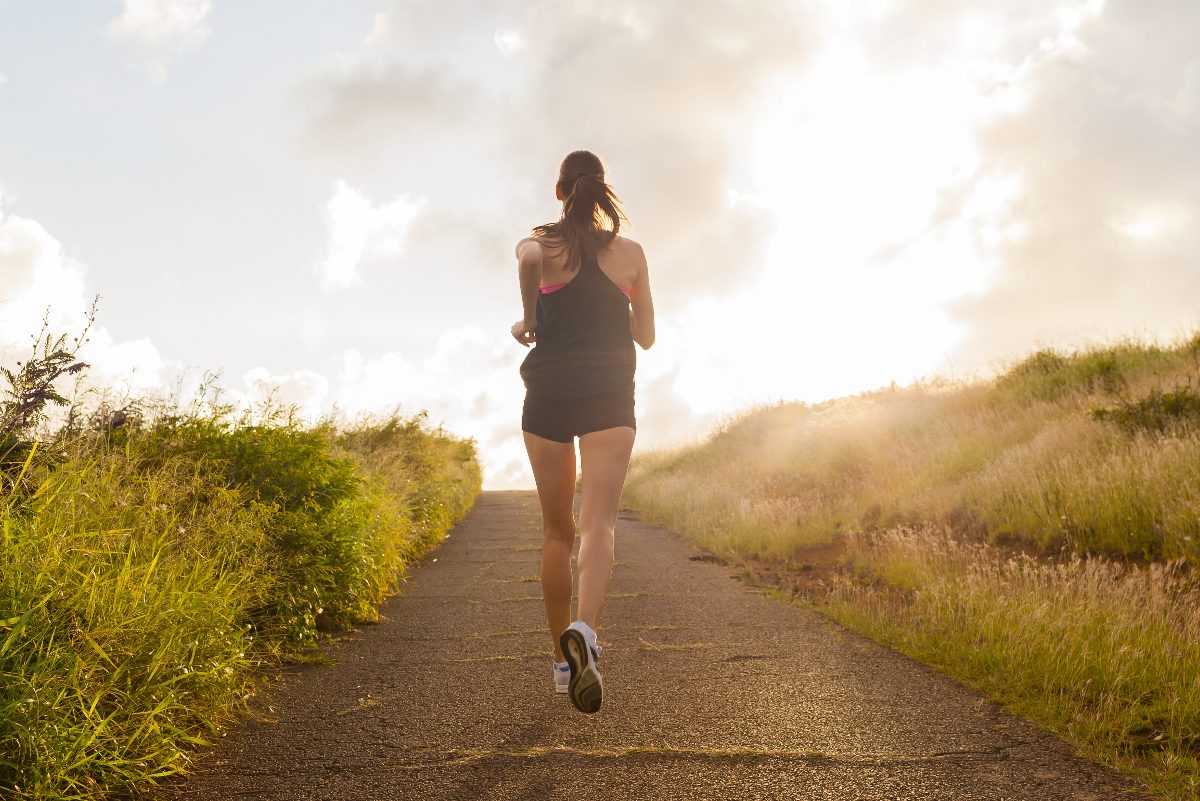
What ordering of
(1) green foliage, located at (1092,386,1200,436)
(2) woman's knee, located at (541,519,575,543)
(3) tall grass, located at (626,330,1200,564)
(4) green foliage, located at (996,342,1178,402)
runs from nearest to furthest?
(2) woman's knee, located at (541,519,575,543), (3) tall grass, located at (626,330,1200,564), (1) green foliage, located at (1092,386,1200,436), (4) green foliage, located at (996,342,1178,402)

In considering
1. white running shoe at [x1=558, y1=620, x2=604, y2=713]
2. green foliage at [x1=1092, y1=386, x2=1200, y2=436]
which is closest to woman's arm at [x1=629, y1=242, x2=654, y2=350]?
white running shoe at [x1=558, y1=620, x2=604, y2=713]

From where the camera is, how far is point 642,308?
3.75 meters

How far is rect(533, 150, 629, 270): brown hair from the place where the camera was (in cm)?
356

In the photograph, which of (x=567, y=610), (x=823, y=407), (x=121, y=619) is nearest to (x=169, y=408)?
(x=121, y=619)

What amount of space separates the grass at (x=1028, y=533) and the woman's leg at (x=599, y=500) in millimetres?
2186

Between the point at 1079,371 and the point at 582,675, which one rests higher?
the point at 1079,371

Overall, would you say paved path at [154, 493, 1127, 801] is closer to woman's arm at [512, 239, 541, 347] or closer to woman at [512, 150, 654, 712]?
woman at [512, 150, 654, 712]

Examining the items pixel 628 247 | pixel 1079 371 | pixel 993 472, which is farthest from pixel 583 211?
pixel 1079 371

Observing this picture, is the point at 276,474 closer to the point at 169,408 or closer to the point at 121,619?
the point at 169,408

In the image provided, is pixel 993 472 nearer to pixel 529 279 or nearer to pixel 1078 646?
pixel 1078 646

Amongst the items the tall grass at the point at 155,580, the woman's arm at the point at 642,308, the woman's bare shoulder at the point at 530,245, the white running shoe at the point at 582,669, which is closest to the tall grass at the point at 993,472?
the tall grass at the point at 155,580

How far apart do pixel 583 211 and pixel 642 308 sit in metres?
0.51

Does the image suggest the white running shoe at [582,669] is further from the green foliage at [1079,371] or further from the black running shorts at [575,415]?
the green foliage at [1079,371]

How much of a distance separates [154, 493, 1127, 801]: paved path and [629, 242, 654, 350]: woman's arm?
1772mm
